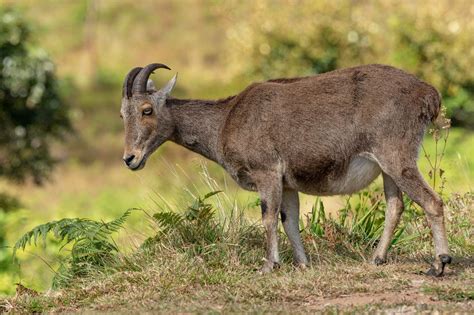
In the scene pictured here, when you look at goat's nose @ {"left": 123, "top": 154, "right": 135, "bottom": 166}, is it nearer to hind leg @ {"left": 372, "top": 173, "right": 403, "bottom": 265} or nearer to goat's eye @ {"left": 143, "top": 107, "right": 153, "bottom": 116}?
goat's eye @ {"left": 143, "top": 107, "right": 153, "bottom": 116}

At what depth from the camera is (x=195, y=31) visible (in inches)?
2002

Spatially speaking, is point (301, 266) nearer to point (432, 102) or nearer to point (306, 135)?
point (306, 135)

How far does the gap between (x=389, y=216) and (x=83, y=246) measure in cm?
324

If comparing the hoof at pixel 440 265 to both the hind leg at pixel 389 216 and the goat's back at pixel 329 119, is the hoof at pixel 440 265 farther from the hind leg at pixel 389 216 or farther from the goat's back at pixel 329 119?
the goat's back at pixel 329 119

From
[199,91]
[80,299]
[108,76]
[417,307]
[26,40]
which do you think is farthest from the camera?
[108,76]

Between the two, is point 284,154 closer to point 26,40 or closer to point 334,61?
point 26,40

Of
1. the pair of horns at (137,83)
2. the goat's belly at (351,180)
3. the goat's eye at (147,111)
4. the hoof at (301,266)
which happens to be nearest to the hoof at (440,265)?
the goat's belly at (351,180)

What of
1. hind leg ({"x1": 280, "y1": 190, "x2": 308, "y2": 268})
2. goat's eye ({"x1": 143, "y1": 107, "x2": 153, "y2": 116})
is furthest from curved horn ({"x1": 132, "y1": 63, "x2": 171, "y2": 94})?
hind leg ({"x1": 280, "y1": 190, "x2": 308, "y2": 268})

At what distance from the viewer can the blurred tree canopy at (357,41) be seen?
1093 inches

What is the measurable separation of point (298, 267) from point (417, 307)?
2.12 m

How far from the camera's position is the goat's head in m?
9.74

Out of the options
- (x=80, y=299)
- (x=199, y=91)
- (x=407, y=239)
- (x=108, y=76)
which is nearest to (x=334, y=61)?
(x=199, y=91)

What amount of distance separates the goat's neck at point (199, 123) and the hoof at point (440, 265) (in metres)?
2.55

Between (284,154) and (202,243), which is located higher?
(284,154)
